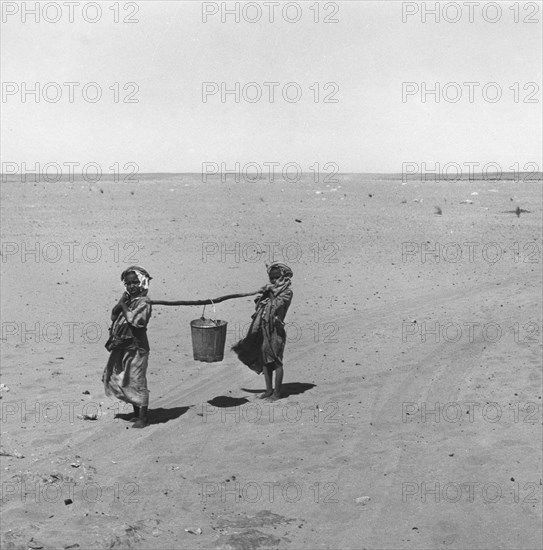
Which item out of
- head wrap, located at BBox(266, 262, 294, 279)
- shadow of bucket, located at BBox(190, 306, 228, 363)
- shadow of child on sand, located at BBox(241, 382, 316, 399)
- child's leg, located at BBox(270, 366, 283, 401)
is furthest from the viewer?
shadow of child on sand, located at BBox(241, 382, 316, 399)

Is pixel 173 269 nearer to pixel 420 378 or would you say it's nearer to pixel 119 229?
pixel 119 229

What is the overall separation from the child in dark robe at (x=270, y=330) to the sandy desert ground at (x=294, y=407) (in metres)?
0.49

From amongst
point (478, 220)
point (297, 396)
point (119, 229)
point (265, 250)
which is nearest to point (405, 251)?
point (265, 250)

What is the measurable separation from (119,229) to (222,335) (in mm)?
16184

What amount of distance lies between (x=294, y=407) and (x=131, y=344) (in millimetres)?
2356

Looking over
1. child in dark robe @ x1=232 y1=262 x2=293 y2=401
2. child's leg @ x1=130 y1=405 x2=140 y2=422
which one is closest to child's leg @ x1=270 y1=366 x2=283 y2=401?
child in dark robe @ x1=232 y1=262 x2=293 y2=401

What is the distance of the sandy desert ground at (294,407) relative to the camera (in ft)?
25.3

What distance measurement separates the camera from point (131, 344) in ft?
32.5

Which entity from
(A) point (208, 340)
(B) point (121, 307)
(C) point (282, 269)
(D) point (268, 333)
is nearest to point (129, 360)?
(B) point (121, 307)

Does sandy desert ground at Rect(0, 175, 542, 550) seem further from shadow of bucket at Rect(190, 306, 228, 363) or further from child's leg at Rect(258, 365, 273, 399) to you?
shadow of bucket at Rect(190, 306, 228, 363)

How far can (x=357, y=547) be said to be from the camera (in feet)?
23.8

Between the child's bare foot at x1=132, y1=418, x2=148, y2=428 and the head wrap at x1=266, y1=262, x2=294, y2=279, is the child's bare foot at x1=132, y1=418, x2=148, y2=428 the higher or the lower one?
the lower one

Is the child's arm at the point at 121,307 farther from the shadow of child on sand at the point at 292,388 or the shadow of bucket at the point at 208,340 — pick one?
the shadow of child on sand at the point at 292,388

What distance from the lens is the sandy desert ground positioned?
7.70 metres
